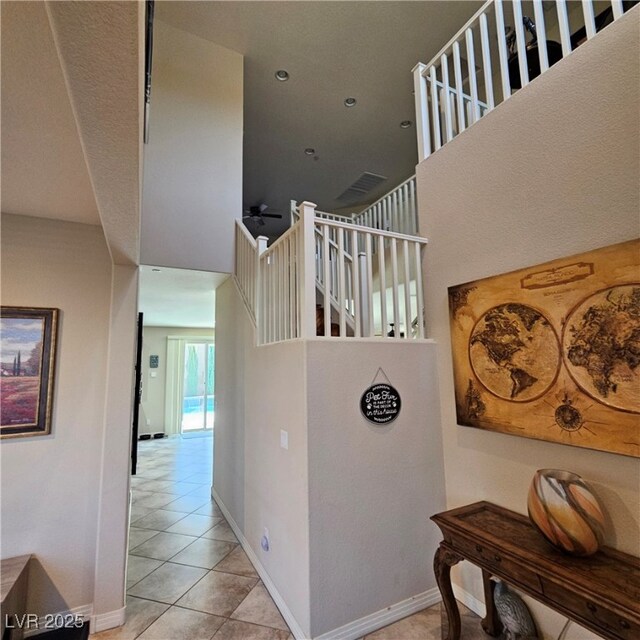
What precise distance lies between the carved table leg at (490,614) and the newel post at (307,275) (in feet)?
6.22

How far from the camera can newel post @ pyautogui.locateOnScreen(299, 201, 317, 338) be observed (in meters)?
2.29

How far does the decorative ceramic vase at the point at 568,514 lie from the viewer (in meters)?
1.58

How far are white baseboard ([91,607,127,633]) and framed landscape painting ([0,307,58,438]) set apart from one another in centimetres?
131

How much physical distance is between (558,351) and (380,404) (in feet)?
3.66

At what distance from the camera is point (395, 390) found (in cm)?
254

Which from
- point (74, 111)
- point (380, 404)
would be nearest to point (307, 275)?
point (380, 404)

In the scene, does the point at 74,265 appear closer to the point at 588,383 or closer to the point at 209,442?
the point at 588,383

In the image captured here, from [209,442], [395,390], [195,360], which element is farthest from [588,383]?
[195,360]

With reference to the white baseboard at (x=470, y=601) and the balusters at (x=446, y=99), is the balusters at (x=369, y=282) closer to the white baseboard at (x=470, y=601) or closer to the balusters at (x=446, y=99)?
the balusters at (x=446, y=99)

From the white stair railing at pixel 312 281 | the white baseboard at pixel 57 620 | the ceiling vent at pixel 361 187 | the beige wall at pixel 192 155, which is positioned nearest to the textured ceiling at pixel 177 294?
the beige wall at pixel 192 155

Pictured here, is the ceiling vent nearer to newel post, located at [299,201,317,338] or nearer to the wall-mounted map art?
newel post, located at [299,201,317,338]

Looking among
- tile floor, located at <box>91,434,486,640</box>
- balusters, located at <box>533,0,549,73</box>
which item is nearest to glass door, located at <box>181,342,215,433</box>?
tile floor, located at <box>91,434,486,640</box>

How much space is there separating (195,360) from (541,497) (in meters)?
8.78

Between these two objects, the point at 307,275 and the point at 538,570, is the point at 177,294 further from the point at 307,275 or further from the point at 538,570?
the point at 538,570
